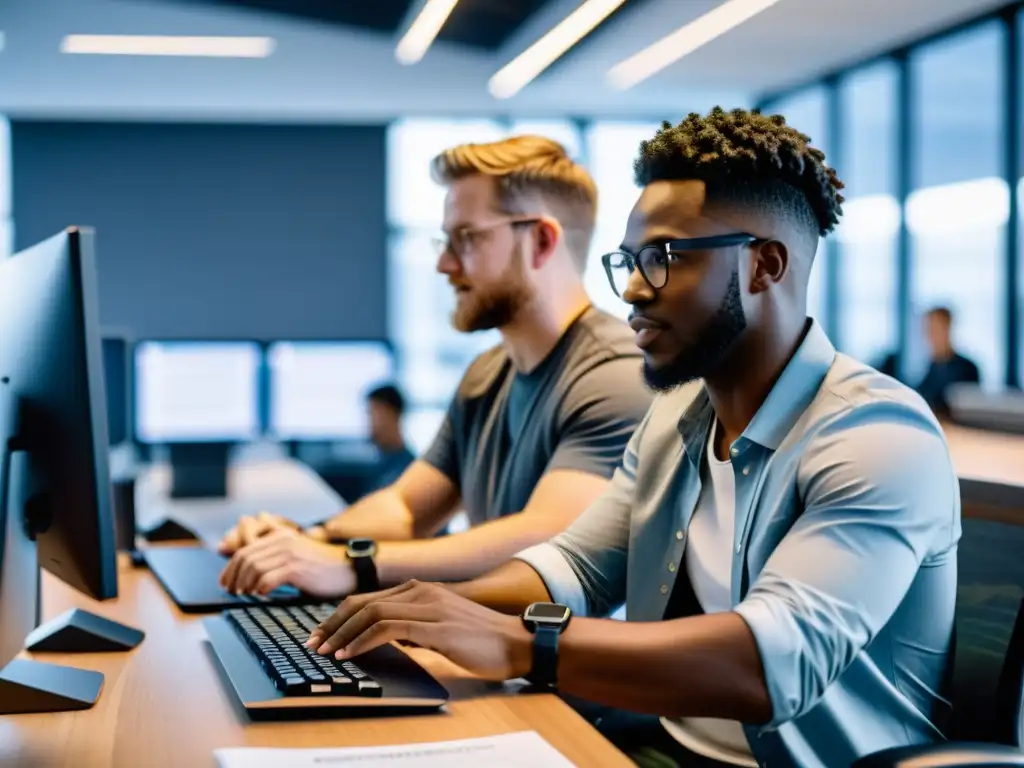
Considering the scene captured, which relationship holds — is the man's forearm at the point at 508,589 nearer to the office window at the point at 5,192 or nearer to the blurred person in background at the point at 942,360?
the blurred person in background at the point at 942,360

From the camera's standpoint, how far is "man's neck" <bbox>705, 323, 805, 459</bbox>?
1.35m

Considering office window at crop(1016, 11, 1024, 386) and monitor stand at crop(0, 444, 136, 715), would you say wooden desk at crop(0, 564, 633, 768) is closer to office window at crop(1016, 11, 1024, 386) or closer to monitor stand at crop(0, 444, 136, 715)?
monitor stand at crop(0, 444, 136, 715)

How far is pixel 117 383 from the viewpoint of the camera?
3.32 metres

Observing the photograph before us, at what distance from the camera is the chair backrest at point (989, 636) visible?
119 centimetres

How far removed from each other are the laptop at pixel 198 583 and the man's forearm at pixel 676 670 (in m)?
0.59

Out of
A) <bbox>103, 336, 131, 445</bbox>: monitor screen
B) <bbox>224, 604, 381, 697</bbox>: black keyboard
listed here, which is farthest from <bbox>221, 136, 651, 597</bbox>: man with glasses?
<bbox>103, 336, 131, 445</bbox>: monitor screen

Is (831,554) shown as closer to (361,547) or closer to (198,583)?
(361,547)

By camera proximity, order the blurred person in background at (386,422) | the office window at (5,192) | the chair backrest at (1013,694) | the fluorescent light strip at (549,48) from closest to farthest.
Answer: the chair backrest at (1013,694) < the blurred person in background at (386,422) < the fluorescent light strip at (549,48) < the office window at (5,192)

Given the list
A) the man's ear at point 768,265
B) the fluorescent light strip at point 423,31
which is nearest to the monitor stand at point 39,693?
the man's ear at point 768,265

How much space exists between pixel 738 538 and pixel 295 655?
488mm

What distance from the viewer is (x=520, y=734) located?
1044 millimetres

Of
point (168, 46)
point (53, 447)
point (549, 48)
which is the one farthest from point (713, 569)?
point (168, 46)

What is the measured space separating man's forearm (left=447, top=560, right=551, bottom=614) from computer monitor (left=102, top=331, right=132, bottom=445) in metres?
2.12

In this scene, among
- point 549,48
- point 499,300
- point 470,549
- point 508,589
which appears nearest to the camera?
point 508,589
